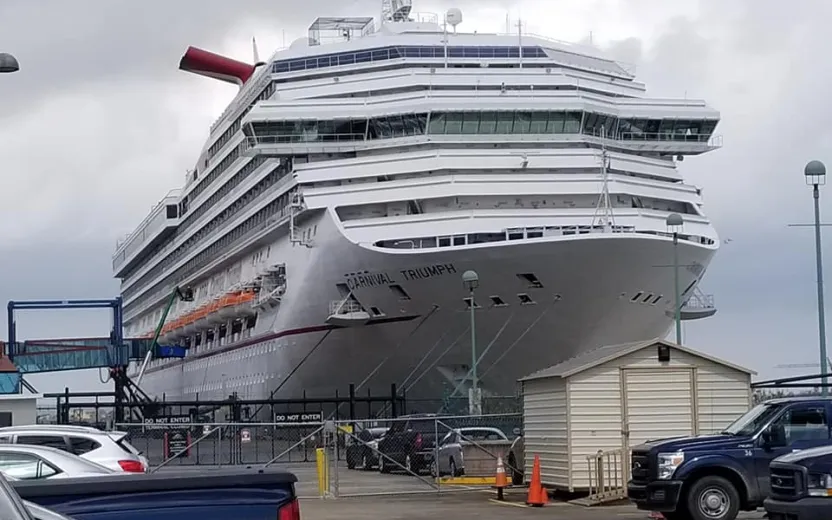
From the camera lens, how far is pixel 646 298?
40156mm

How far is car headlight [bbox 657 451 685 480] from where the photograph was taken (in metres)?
15.8

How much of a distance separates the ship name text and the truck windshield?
72.3 ft

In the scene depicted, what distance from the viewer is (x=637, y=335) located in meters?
41.6

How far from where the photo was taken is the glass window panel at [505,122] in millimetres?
43188

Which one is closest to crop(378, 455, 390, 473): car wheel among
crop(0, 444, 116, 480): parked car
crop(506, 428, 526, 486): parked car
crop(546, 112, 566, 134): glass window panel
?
crop(506, 428, 526, 486): parked car

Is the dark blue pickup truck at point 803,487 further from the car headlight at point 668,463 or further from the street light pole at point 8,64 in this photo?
the street light pole at point 8,64

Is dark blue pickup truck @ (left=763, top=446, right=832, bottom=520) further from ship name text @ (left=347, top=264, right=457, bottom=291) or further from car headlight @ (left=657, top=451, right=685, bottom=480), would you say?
ship name text @ (left=347, top=264, right=457, bottom=291)

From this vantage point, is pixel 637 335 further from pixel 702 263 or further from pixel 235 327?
pixel 235 327

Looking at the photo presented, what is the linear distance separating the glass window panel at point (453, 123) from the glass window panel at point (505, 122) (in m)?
1.22

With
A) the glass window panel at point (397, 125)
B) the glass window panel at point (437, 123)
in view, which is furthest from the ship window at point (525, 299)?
the glass window panel at point (397, 125)

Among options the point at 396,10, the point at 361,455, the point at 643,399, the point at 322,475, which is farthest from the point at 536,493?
the point at 396,10

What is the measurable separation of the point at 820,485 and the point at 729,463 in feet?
9.48

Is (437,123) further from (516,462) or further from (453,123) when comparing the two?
(516,462)

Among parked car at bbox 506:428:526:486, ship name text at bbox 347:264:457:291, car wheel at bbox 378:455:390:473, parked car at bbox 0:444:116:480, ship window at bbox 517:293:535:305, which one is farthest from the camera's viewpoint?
ship window at bbox 517:293:535:305
